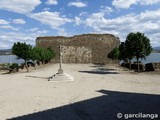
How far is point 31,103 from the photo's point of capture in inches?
504

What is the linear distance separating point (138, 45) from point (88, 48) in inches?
1358

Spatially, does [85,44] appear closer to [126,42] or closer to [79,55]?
[79,55]

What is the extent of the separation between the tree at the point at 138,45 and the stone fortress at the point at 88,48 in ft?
107

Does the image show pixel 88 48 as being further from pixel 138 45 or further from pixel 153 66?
pixel 138 45

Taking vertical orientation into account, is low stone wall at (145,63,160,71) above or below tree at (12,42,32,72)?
below

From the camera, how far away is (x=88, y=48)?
64.6m

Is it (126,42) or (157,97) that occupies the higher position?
(126,42)

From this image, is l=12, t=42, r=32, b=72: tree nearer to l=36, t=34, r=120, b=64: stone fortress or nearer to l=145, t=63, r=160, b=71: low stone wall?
l=145, t=63, r=160, b=71: low stone wall

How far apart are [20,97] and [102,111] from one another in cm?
548

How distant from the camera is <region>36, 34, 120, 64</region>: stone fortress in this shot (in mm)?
64312

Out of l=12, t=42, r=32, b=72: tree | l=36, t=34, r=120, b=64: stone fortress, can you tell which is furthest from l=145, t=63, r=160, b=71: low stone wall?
l=36, t=34, r=120, b=64: stone fortress

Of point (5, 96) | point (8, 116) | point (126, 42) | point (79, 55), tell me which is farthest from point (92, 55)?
point (8, 116)

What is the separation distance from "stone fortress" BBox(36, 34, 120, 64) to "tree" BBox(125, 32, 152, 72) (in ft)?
107

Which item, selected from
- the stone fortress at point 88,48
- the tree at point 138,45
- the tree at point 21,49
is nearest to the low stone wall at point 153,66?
the tree at point 138,45
